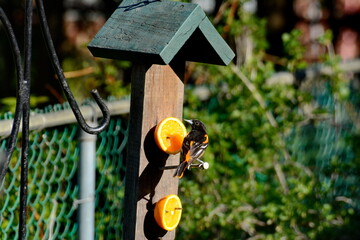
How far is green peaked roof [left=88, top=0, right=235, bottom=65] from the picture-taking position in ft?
8.37

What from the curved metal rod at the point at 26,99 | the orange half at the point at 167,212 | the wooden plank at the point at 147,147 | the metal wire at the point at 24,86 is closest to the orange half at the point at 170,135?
the wooden plank at the point at 147,147

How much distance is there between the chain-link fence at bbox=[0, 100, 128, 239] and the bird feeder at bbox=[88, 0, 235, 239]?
688mm

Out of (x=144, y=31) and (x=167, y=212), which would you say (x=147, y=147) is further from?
(x=144, y=31)

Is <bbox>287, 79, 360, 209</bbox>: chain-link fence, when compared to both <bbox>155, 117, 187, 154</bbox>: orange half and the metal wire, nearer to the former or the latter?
<bbox>155, 117, 187, 154</bbox>: orange half

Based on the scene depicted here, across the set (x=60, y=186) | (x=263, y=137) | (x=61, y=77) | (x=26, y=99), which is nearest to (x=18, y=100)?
(x=26, y=99)

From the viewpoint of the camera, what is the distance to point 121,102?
12.8 feet

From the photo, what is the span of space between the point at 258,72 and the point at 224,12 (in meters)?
0.53

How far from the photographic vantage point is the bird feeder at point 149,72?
8.59 ft

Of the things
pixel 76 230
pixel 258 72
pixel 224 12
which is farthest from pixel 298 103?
pixel 76 230

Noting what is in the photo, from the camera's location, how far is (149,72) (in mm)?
2709

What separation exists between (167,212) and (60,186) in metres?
1.08

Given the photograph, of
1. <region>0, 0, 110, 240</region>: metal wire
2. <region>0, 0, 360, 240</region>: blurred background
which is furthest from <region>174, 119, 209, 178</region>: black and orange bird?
<region>0, 0, 360, 240</region>: blurred background

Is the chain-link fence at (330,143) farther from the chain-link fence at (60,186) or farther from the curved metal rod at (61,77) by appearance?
the curved metal rod at (61,77)

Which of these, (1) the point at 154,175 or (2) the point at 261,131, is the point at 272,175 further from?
(1) the point at 154,175
